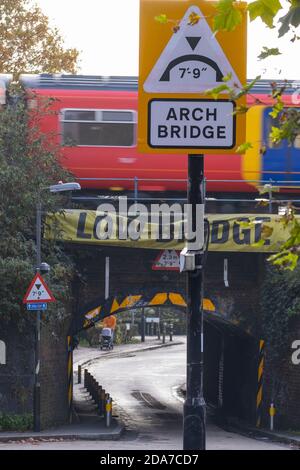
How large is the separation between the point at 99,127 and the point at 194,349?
1893cm

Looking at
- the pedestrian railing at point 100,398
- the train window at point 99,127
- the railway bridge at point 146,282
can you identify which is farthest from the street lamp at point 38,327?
the pedestrian railing at point 100,398

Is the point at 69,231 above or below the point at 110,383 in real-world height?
above

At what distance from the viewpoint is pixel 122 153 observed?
2667 cm

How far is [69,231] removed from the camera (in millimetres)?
26734

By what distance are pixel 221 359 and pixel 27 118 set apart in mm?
13248

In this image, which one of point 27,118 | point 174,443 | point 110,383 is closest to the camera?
point 174,443

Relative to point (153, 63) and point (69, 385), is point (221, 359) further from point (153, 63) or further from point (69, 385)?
point (153, 63)

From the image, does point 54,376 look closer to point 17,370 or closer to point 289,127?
point 17,370

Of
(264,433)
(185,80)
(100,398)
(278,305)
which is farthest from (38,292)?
(185,80)

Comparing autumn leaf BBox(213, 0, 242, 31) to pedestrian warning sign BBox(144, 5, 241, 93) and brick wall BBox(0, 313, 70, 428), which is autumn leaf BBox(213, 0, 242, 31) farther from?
brick wall BBox(0, 313, 70, 428)

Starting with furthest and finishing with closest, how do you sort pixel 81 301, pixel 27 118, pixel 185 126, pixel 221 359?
1. pixel 221 359
2. pixel 81 301
3. pixel 27 118
4. pixel 185 126

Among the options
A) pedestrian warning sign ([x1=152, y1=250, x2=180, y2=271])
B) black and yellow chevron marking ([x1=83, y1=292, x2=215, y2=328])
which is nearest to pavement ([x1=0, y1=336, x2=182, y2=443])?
black and yellow chevron marking ([x1=83, y1=292, x2=215, y2=328])

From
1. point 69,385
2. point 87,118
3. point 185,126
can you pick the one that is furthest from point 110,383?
point 185,126

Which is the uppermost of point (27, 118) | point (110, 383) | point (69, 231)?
point (27, 118)
